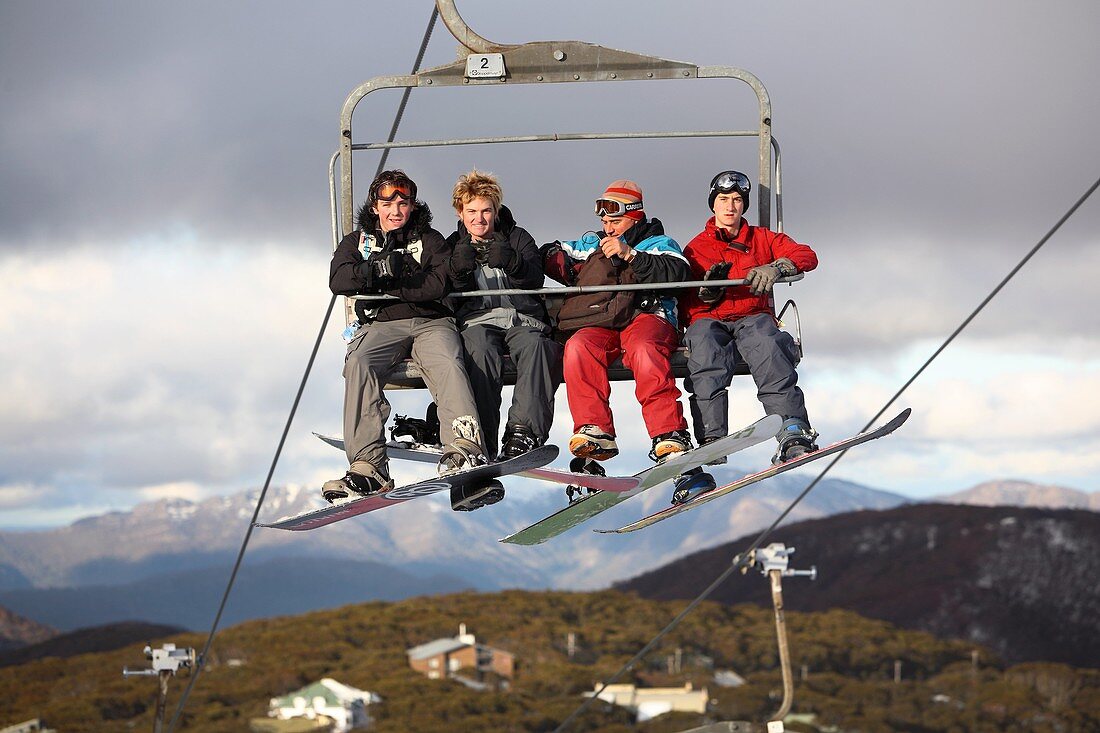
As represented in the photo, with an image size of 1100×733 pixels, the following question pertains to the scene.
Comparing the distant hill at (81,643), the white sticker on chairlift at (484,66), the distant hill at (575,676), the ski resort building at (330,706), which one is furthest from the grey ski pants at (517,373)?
the distant hill at (81,643)

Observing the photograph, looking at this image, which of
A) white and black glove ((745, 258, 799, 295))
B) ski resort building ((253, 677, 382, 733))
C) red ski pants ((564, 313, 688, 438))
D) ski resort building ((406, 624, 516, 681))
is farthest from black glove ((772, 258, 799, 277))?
ski resort building ((406, 624, 516, 681))

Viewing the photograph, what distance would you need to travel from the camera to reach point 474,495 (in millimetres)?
8844

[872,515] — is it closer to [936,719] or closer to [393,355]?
[936,719]

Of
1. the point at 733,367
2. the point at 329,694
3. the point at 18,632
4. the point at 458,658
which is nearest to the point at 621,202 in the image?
the point at 733,367

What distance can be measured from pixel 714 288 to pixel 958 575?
5717 inches

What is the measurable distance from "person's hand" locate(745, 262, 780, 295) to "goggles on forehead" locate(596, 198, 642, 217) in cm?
73

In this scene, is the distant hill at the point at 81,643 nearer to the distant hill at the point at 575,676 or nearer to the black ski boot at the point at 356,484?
the distant hill at the point at 575,676

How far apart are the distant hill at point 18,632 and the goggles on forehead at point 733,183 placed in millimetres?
169792

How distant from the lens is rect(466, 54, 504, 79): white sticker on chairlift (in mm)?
9328

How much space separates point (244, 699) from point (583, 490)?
321ft

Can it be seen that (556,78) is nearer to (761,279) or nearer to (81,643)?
(761,279)

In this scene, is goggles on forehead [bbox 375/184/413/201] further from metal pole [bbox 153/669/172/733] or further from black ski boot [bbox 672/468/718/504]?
metal pole [bbox 153/669/172/733]

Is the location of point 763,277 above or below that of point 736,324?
above

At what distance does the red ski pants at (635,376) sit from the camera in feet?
28.6
